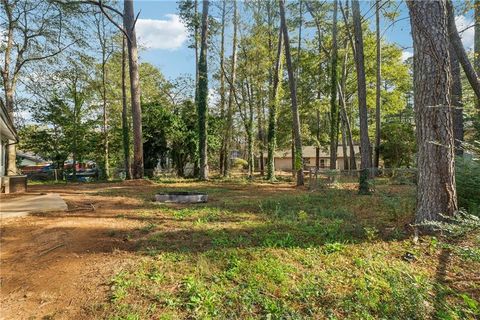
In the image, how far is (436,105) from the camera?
390 centimetres

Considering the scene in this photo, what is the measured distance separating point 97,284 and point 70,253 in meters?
0.93

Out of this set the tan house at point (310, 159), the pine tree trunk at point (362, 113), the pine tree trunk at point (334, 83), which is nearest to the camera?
the pine tree trunk at point (362, 113)

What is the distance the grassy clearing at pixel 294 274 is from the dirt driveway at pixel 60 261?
9.4 inches

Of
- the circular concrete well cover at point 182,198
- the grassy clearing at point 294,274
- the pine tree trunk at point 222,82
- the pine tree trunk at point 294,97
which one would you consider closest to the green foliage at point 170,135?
the pine tree trunk at point 222,82

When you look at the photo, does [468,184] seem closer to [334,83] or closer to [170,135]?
[334,83]

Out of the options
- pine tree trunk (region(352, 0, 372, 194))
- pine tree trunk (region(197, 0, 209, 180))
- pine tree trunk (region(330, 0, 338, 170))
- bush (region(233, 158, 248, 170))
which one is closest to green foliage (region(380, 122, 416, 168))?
pine tree trunk (region(330, 0, 338, 170))

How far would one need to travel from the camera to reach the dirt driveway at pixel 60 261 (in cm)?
280

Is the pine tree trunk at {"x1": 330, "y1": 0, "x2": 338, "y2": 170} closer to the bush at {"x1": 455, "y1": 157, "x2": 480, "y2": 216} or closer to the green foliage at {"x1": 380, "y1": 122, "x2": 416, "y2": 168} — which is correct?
the green foliage at {"x1": 380, "y1": 122, "x2": 416, "y2": 168}

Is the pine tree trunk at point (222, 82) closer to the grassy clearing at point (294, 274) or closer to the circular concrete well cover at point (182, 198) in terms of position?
the circular concrete well cover at point (182, 198)

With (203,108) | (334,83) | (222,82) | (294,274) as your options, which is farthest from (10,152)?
(334,83)

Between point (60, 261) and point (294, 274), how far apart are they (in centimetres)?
272

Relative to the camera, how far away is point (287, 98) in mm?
23016

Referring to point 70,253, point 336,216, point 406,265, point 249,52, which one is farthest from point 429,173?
point 249,52

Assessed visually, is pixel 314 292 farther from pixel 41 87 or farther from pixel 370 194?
pixel 41 87
